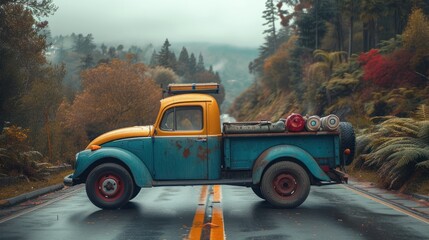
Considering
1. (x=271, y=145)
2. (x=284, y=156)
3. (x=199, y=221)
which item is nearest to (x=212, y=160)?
(x=271, y=145)

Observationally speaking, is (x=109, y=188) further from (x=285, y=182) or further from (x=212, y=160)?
(x=285, y=182)

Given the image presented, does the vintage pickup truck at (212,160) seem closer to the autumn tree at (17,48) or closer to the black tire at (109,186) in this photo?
the black tire at (109,186)

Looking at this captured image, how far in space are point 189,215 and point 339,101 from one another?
33273mm

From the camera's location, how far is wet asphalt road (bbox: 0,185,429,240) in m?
8.79

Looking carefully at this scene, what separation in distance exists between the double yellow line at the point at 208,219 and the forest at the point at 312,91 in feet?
15.1

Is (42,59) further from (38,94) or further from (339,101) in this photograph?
(339,101)

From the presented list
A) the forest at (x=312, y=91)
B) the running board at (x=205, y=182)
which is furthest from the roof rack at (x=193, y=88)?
the forest at (x=312, y=91)

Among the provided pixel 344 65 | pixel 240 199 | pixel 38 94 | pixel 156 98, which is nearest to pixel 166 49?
pixel 156 98

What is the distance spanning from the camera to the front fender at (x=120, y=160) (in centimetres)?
1177

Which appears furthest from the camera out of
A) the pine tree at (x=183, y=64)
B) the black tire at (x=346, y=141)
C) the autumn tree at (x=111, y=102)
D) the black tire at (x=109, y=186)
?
the pine tree at (x=183, y=64)

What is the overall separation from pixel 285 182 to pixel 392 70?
2389cm

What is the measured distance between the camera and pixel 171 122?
40.0ft

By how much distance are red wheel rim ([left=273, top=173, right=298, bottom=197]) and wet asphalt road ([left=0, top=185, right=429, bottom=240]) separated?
1.37 ft

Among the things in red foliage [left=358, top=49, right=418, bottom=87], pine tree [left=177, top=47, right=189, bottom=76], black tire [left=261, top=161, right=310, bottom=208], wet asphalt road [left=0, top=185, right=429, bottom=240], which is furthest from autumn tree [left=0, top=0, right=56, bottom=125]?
pine tree [left=177, top=47, right=189, bottom=76]
